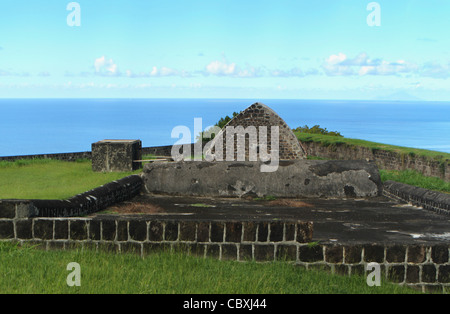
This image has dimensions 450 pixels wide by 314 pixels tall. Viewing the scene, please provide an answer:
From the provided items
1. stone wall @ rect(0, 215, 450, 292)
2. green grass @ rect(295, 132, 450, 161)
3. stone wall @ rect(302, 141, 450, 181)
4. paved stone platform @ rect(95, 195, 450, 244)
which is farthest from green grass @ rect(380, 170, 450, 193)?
stone wall @ rect(0, 215, 450, 292)

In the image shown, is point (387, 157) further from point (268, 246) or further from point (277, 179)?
point (268, 246)

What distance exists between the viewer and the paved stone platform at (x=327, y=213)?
30.9 ft

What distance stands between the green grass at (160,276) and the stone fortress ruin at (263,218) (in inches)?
11.2

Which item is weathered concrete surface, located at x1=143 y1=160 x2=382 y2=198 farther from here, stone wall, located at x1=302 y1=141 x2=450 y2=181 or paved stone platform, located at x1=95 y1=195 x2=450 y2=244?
stone wall, located at x1=302 y1=141 x2=450 y2=181

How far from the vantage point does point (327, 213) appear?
37.9 feet

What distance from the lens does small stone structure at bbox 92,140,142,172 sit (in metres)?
19.5

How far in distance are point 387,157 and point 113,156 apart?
12.7 meters

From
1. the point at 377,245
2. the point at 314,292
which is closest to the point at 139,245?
the point at 314,292

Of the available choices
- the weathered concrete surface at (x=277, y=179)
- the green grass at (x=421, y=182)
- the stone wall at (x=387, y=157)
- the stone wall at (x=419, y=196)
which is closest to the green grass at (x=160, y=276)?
the stone wall at (x=419, y=196)

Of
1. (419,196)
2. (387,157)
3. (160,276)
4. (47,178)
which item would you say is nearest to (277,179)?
(419,196)

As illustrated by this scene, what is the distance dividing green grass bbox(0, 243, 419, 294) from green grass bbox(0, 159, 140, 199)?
5.52 meters

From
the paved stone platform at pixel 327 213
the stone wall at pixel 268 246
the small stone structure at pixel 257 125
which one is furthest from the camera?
the small stone structure at pixel 257 125

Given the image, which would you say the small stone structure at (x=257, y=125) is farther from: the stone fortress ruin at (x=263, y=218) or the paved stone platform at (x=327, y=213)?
the paved stone platform at (x=327, y=213)

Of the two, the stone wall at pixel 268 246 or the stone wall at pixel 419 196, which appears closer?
the stone wall at pixel 268 246
